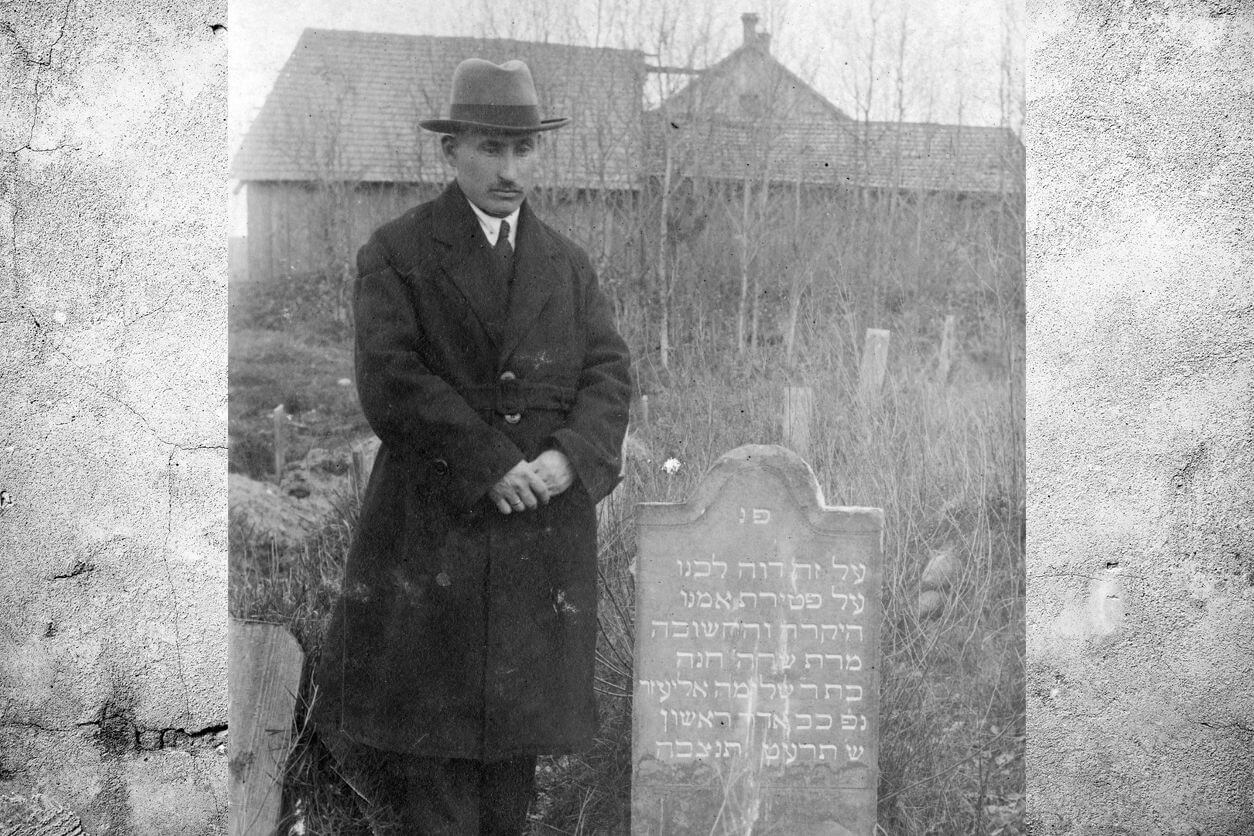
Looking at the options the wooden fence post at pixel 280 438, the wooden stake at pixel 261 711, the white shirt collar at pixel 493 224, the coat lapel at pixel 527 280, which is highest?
the white shirt collar at pixel 493 224

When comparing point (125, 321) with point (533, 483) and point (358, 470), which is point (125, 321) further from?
point (533, 483)

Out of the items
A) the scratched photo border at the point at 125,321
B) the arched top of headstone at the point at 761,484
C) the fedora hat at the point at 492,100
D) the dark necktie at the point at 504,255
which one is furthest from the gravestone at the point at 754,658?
the scratched photo border at the point at 125,321

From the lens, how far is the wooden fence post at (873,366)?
3.39 m

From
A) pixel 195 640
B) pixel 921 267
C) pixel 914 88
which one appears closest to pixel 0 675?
pixel 195 640

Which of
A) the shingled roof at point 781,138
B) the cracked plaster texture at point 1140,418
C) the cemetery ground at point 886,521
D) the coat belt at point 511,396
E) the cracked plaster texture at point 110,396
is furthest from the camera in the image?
the cracked plaster texture at point 1140,418

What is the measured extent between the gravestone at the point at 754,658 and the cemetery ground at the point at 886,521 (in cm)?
7

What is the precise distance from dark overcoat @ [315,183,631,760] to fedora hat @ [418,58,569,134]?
21cm

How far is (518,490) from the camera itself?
3227 mm

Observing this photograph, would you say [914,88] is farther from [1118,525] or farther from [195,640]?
[195,640]

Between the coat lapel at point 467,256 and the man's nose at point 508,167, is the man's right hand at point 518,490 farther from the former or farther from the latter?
the man's nose at point 508,167

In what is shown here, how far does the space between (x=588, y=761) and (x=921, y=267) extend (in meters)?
1.64

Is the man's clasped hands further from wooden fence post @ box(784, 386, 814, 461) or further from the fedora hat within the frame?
the fedora hat

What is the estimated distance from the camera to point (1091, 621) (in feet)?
12.0

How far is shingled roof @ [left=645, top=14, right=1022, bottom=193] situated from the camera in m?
3.39
